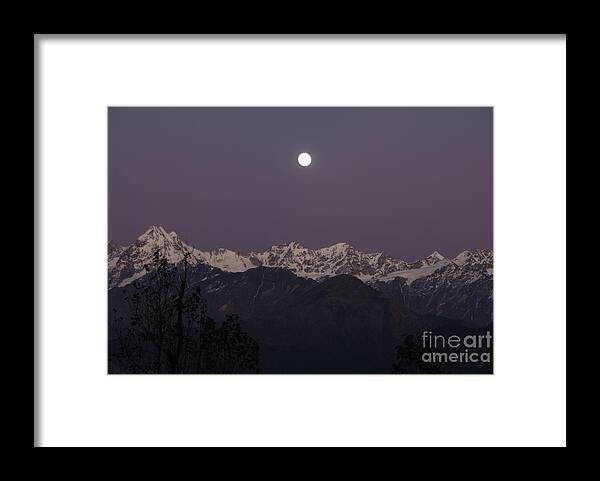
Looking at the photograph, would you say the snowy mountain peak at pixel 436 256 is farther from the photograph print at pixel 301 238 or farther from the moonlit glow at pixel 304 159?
the moonlit glow at pixel 304 159

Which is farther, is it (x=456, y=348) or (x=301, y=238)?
(x=301, y=238)

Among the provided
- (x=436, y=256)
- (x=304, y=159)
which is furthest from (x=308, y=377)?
(x=304, y=159)

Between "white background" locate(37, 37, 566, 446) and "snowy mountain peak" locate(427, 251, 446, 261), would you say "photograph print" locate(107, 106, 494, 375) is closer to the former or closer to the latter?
"snowy mountain peak" locate(427, 251, 446, 261)

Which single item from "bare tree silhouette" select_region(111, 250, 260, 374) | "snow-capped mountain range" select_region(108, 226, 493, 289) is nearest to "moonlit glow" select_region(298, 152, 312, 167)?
"snow-capped mountain range" select_region(108, 226, 493, 289)

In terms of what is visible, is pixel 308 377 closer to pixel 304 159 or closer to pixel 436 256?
pixel 436 256
